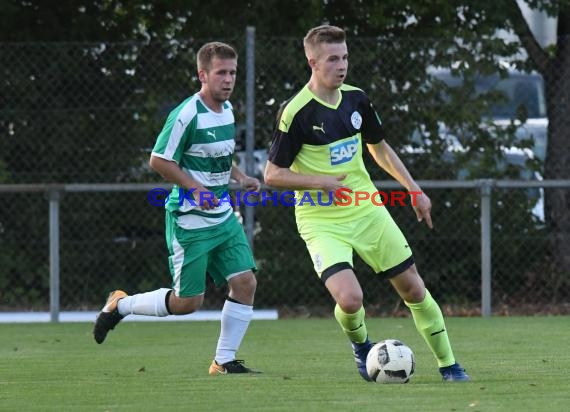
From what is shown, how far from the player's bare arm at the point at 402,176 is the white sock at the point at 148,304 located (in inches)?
61.9

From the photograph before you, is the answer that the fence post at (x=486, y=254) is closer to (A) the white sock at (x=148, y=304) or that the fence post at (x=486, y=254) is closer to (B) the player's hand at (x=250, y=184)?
(B) the player's hand at (x=250, y=184)

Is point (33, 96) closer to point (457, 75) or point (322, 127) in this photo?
point (457, 75)

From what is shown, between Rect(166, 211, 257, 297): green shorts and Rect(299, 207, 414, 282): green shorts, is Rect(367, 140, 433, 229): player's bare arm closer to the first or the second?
Rect(299, 207, 414, 282): green shorts

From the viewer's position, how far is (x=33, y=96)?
1280 cm

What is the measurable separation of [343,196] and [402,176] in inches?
17.2

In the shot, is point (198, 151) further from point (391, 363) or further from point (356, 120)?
point (391, 363)

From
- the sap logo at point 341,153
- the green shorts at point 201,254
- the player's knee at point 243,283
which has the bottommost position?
the player's knee at point 243,283

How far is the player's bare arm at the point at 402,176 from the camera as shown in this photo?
7559 millimetres

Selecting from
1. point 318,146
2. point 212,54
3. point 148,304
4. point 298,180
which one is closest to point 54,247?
point 148,304

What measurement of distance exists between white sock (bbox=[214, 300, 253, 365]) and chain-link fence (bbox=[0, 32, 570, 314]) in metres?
4.32

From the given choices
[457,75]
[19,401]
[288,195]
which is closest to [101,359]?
[19,401]

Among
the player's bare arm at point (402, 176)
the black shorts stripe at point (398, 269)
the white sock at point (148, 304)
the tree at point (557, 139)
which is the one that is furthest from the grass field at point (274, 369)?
the tree at point (557, 139)

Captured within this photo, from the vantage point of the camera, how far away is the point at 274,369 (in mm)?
8414

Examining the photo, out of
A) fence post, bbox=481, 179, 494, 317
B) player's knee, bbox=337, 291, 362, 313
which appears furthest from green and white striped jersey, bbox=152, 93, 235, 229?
fence post, bbox=481, 179, 494, 317
